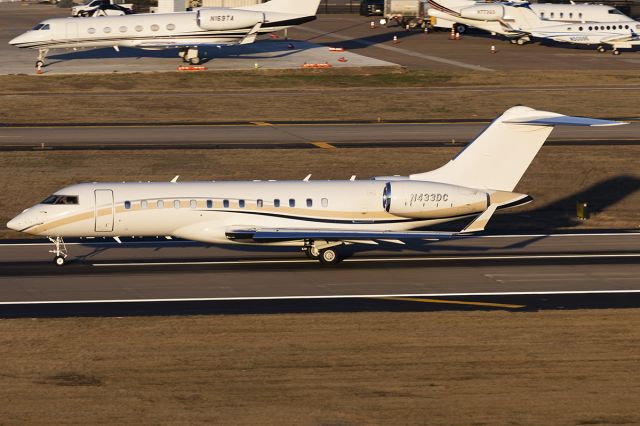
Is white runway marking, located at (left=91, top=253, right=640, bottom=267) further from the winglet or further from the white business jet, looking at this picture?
the white business jet

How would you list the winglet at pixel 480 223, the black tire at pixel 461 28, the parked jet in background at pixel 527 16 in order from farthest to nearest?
Result: the black tire at pixel 461 28 → the parked jet in background at pixel 527 16 → the winglet at pixel 480 223

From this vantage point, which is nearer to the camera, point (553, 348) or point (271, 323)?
point (553, 348)

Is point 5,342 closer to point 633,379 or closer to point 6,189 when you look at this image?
point 633,379

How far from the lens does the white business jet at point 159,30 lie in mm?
76438

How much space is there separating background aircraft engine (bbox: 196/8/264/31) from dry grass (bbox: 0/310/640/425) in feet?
162

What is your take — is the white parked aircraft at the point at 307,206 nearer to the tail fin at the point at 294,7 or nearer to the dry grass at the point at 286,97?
the dry grass at the point at 286,97

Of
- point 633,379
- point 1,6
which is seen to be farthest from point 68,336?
point 1,6

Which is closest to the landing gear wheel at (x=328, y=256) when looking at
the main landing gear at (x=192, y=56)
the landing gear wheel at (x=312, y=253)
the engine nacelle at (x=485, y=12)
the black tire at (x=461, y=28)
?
the landing gear wheel at (x=312, y=253)

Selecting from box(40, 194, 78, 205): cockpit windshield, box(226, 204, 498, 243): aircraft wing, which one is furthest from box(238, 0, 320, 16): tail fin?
box(226, 204, 498, 243): aircraft wing

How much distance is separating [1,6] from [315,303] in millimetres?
124311

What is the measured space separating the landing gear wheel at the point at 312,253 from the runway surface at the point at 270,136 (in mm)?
18632

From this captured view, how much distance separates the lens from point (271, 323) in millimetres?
29188

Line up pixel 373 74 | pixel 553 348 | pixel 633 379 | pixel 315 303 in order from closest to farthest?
Result: pixel 633 379 → pixel 553 348 → pixel 315 303 → pixel 373 74

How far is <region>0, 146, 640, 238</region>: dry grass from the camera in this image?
145 ft
